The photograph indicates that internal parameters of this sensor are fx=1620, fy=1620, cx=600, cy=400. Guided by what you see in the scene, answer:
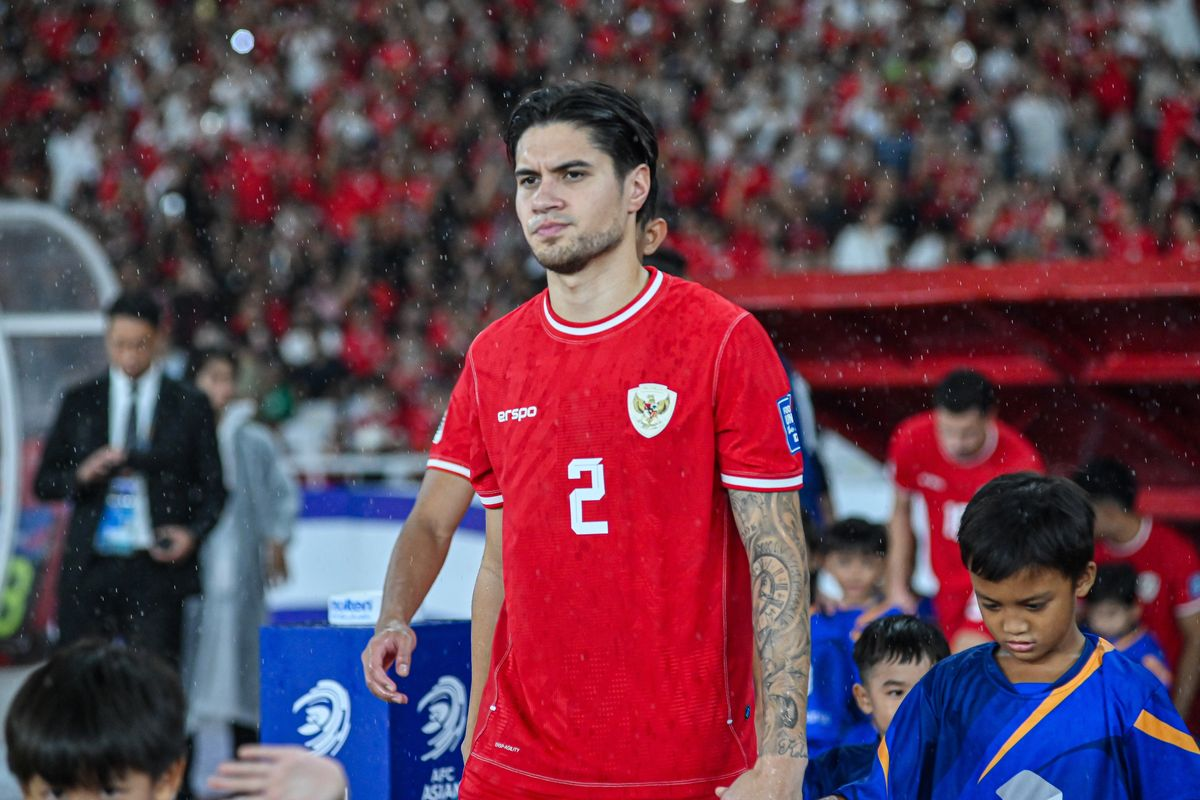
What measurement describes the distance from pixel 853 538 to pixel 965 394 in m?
0.85

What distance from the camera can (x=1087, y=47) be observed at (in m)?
14.4

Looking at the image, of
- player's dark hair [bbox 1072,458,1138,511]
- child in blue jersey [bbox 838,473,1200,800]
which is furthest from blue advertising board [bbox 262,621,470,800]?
player's dark hair [bbox 1072,458,1138,511]

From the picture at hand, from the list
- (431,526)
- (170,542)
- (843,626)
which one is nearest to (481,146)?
(170,542)

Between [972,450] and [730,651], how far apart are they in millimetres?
3935

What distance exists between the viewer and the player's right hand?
11.5 ft

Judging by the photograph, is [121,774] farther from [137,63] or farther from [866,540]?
[137,63]

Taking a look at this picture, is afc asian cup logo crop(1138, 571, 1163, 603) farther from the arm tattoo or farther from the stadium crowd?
the stadium crowd

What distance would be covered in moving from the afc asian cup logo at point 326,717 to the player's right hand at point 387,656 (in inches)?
43.2

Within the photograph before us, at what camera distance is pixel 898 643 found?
473cm

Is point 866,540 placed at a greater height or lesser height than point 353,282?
lesser

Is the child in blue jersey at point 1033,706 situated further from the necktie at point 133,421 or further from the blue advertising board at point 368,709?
the necktie at point 133,421

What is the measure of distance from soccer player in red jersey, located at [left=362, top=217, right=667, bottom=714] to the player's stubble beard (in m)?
0.19

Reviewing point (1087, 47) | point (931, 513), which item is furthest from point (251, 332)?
point (931, 513)

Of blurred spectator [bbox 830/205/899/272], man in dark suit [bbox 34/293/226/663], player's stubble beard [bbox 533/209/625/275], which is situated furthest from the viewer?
blurred spectator [bbox 830/205/899/272]
